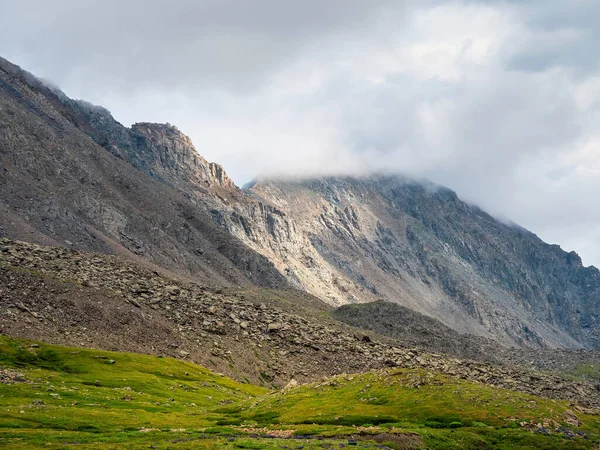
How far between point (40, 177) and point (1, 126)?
23.5 meters

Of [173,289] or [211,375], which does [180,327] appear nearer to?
[173,289]

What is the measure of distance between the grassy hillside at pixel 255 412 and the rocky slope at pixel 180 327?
1136cm

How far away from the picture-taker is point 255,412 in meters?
55.2

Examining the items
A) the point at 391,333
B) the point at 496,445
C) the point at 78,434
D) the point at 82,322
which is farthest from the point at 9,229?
the point at 496,445

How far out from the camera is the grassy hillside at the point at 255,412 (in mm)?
41219

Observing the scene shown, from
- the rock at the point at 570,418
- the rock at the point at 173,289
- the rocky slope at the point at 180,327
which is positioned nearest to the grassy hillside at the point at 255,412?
the rock at the point at 570,418

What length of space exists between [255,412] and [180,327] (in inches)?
1618

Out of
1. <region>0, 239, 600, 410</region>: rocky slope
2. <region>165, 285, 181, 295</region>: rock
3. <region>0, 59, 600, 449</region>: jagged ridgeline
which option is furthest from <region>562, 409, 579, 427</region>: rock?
<region>165, 285, 181, 295</region>: rock

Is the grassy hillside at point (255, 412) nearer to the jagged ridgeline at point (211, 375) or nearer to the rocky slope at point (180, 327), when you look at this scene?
the jagged ridgeline at point (211, 375)

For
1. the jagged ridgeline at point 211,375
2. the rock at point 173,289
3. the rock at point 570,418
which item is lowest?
the rock at point 570,418

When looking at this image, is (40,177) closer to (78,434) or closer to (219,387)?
(219,387)

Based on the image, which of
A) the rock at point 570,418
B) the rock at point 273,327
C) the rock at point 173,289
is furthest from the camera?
the rock at point 173,289

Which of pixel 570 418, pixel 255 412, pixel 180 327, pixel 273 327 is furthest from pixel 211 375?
pixel 570 418

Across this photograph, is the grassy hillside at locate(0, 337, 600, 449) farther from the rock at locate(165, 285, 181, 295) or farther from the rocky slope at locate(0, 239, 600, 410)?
the rock at locate(165, 285, 181, 295)
